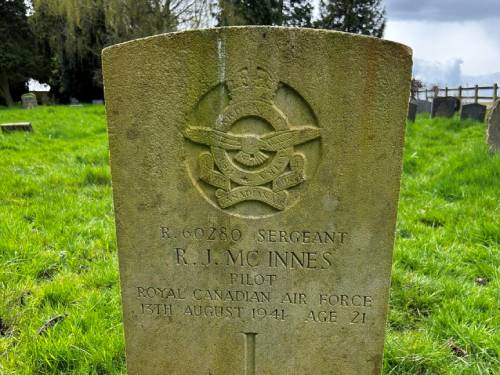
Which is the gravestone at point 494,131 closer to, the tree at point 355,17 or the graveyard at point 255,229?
the graveyard at point 255,229

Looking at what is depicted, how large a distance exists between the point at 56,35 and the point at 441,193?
22758 millimetres

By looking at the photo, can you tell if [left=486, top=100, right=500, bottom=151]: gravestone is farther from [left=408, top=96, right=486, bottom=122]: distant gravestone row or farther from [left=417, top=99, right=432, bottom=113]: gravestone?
[left=417, top=99, right=432, bottom=113]: gravestone

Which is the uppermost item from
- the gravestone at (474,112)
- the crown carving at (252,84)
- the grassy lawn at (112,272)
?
the crown carving at (252,84)

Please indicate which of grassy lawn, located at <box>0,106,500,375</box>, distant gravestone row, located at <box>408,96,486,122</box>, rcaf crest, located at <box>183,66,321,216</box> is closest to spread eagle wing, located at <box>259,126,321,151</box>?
rcaf crest, located at <box>183,66,321,216</box>

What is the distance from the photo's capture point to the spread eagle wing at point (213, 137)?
192 centimetres

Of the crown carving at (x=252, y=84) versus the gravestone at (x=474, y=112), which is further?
the gravestone at (x=474, y=112)

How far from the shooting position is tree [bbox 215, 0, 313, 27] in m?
20.0

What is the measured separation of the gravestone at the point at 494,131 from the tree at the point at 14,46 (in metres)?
26.2

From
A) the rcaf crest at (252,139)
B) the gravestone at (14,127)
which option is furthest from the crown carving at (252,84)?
the gravestone at (14,127)

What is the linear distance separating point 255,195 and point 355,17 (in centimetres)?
3103

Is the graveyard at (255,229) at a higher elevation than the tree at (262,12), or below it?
below

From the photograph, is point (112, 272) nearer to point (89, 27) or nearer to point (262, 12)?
point (89, 27)

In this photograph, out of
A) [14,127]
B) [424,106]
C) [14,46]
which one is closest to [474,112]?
[424,106]

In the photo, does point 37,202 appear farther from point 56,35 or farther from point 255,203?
point 56,35
